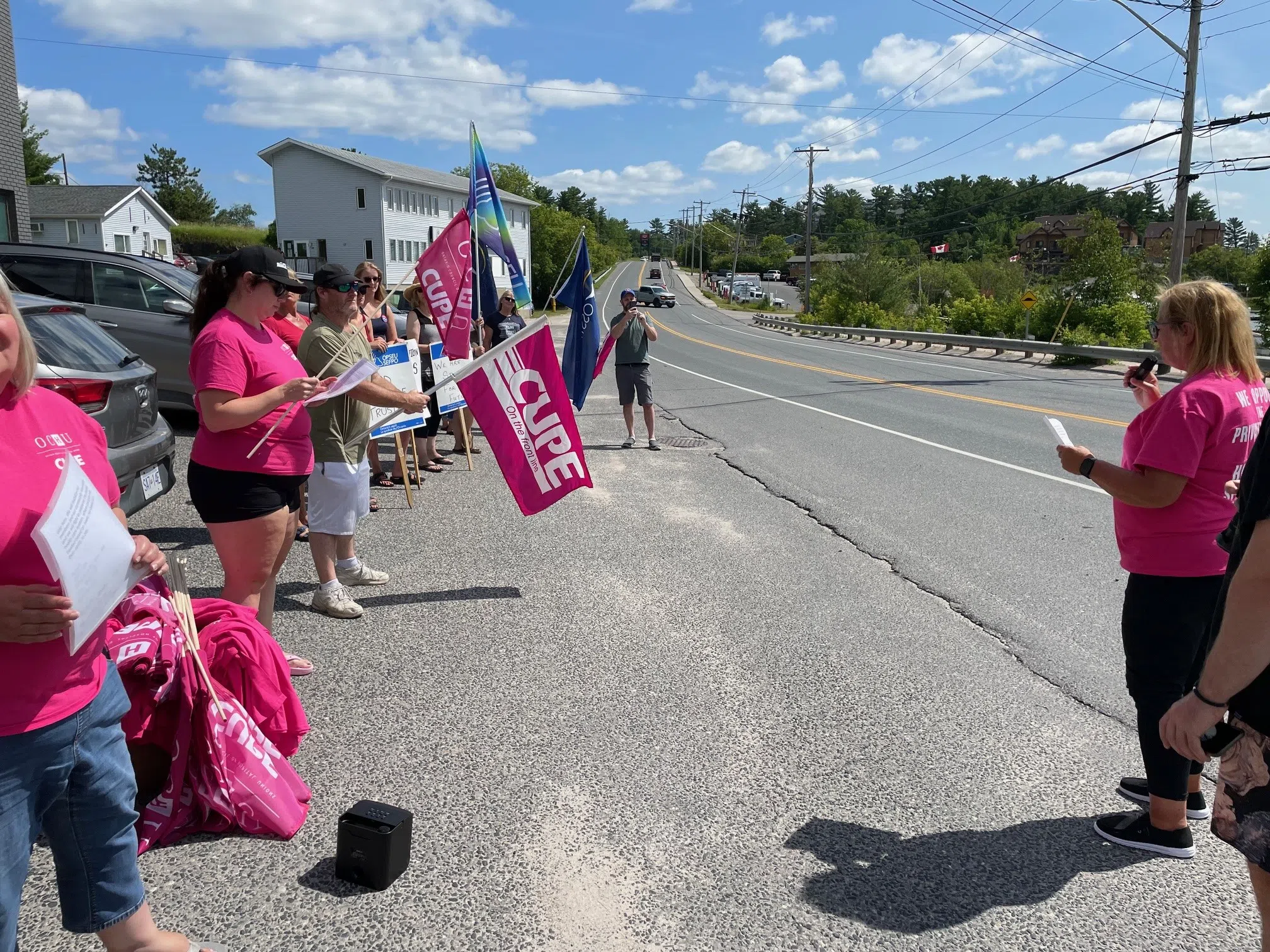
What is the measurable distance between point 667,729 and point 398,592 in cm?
241

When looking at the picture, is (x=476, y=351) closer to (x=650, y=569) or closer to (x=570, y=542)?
(x=570, y=542)

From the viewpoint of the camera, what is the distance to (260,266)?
368 cm

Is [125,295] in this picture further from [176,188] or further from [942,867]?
[176,188]

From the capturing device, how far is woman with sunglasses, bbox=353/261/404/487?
290 inches

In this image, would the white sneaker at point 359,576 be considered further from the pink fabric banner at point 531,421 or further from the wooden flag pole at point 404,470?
the wooden flag pole at point 404,470

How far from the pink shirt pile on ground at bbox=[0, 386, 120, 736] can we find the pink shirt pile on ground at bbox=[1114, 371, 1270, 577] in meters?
3.11

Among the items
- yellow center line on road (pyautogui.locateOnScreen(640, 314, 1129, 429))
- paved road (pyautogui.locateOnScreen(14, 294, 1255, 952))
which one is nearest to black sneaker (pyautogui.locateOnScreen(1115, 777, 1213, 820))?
paved road (pyautogui.locateOnScreen(14, 294, 1255, 952))

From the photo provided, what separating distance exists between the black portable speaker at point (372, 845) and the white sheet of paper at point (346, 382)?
1.72 m

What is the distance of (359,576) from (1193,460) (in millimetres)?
4536

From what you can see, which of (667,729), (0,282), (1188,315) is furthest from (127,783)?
(1188,315)

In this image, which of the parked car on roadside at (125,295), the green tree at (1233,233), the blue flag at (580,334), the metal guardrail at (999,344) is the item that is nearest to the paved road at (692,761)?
the parked car on roadside at (125,295)

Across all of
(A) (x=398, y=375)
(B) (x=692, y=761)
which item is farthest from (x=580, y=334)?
(B) (x=692, y=761)

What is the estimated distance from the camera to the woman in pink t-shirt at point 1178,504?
293cm

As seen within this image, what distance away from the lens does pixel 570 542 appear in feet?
22.6
